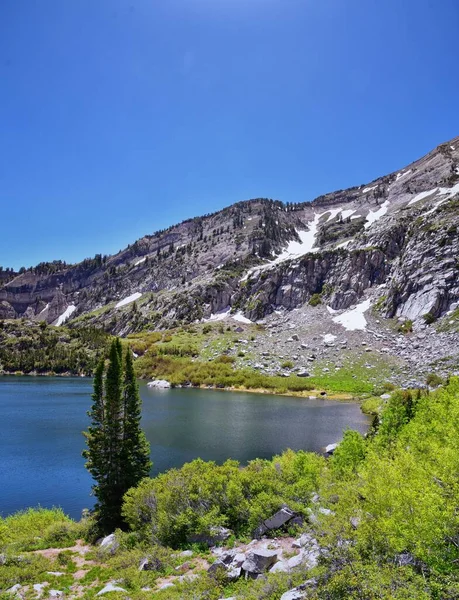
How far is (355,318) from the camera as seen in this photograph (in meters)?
133

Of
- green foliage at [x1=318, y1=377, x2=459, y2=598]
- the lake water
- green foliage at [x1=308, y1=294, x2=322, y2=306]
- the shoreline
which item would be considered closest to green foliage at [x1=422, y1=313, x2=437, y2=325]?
the shoreline

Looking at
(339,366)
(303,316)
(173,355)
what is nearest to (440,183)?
(303,316)

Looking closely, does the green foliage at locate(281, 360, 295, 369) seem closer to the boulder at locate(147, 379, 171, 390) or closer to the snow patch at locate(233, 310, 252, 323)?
the boulder at locate(147, 379, 171, 390)

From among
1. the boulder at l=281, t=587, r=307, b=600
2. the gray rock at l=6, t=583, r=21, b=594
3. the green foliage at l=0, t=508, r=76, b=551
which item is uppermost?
the boulder at l=281, t=587, r=307, b=600

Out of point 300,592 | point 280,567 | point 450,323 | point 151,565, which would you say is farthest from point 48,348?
point 300,592

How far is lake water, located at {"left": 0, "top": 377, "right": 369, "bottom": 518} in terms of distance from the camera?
127ft

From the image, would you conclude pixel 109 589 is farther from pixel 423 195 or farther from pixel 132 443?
pixel 423 195

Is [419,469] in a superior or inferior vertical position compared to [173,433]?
superior

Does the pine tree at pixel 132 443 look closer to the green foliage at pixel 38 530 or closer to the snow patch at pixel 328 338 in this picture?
the green foliage at pixel 38 530

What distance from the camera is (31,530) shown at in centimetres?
2847

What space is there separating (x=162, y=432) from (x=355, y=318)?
93591 millimetres

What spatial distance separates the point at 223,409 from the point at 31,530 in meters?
51.7

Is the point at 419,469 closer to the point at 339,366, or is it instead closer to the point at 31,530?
the point at 31,530

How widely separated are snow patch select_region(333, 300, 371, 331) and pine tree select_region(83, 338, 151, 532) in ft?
335
